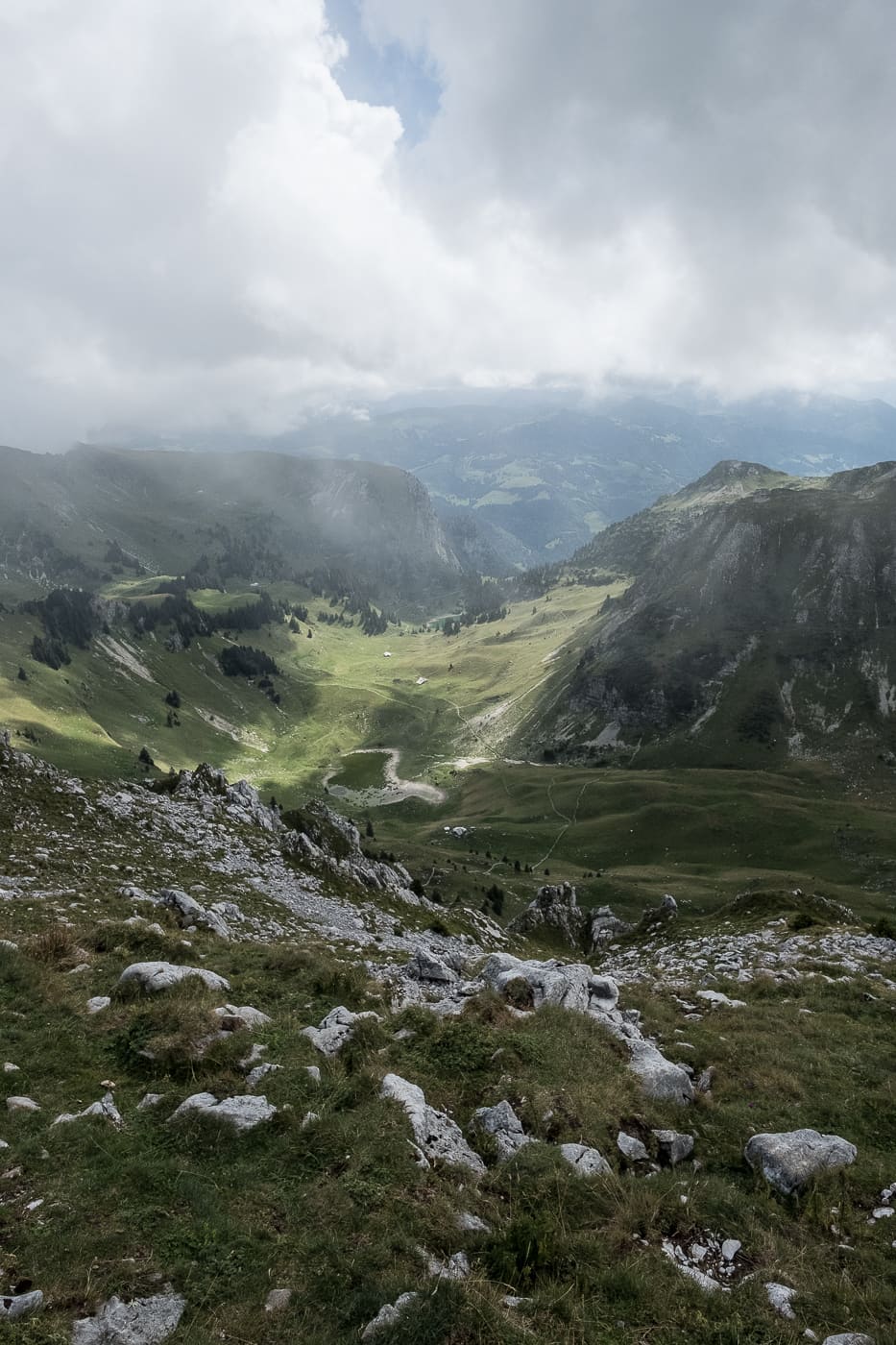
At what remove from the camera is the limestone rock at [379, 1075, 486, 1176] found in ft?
38.9

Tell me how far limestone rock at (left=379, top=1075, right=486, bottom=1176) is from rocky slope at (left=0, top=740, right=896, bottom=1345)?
7 cm

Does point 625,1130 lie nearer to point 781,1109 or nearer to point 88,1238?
point 781,1109

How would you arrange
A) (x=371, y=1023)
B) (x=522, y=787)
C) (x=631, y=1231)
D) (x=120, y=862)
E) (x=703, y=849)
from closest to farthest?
(x=631, y=1231), (x=371, y=1023), (x=120, y=862), (x=703, y=849), (x=522, y=787)

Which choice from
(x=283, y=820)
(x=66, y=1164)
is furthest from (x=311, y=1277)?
(x=283, y=820)

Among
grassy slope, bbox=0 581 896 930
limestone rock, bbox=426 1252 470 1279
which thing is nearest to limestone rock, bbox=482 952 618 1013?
limestone rock, bbox=426 1252 470 1279

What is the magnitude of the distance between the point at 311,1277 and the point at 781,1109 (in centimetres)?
1151

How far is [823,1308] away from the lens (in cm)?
914

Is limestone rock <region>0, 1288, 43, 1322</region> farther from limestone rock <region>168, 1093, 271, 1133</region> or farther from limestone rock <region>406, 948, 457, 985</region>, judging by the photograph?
limestone rock <region>406, 948, 457, 985</region>

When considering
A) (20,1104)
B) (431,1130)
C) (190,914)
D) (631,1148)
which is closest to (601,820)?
(190,914)

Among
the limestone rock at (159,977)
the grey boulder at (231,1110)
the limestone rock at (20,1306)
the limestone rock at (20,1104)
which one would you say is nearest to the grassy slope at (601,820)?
the limestone rock at (159,977)

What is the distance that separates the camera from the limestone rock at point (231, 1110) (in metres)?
11.9

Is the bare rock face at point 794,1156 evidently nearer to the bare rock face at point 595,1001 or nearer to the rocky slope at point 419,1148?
the rocky slope at point 419,1148

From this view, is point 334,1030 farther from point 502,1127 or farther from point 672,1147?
point 672,1147

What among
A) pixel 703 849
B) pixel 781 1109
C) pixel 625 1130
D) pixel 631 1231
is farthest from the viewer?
pixel 703 849
